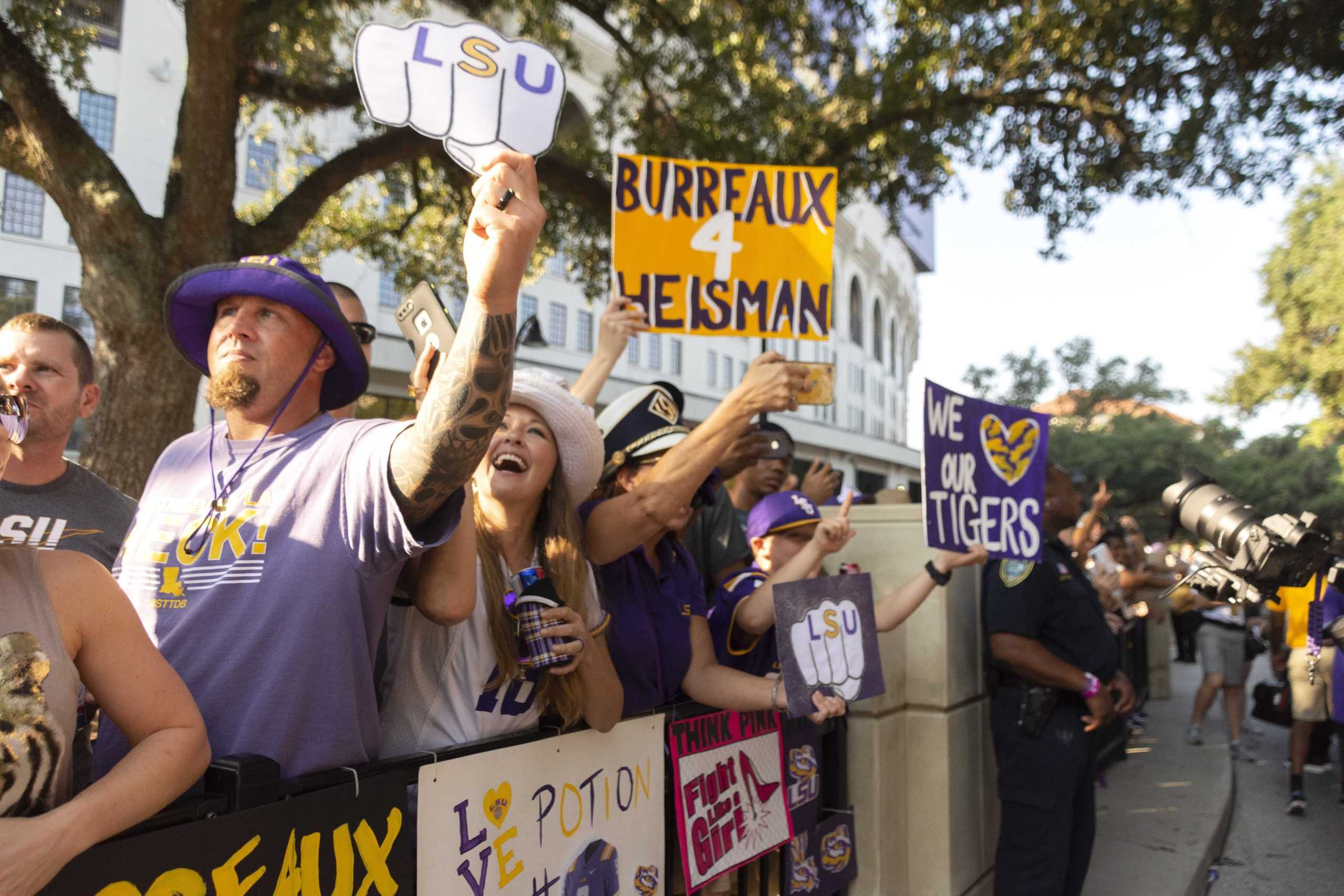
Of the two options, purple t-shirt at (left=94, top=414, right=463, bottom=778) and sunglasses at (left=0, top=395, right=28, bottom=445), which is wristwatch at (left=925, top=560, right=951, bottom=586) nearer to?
purple t-shirt at (left=94, top=414, right=463, bottom=778)

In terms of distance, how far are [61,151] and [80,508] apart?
4286 mm

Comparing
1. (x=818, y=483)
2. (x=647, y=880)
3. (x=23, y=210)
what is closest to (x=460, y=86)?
(x=647, y=880)

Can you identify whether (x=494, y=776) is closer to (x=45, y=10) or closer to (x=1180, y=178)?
(x=45, y=10)

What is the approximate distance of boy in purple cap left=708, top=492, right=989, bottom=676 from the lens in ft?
10.8

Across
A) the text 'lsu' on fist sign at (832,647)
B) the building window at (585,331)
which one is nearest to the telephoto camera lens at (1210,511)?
the text 'lsu' on fist sign at (832,647)

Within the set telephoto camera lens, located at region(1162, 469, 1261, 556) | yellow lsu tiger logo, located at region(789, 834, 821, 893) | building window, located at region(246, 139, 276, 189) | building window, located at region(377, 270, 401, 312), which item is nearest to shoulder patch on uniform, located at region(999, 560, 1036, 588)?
telephoto camera lens, located at region(1162, 469, 1261, 556)

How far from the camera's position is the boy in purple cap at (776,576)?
328 cm

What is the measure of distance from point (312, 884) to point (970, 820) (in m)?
3.25

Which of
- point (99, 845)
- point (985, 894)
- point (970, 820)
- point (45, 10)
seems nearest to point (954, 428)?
point (970, 820)

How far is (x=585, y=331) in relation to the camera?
32.1 metres

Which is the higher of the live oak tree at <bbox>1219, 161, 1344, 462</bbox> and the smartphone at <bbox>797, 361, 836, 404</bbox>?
the live oak tree at <bbox>1219, 161, 1344, 462</bbox>

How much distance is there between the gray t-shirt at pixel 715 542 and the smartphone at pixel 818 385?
718 millimetres

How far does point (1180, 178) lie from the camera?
389 inches

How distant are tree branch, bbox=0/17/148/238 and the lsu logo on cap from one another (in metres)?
4.51
